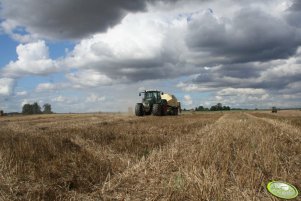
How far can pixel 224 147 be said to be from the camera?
26.1 ft

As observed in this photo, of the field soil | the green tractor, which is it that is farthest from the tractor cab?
the field soil

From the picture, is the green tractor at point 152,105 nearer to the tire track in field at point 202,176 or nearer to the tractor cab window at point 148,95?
the tractor cab window at point 148,95

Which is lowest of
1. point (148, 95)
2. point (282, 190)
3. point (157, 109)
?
point (282, 190)

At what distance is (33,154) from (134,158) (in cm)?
208

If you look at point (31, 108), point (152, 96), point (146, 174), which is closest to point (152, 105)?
point (152, 96)

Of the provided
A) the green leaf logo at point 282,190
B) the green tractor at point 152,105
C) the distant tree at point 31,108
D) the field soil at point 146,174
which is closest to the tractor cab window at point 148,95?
the green tractor at point 152,105

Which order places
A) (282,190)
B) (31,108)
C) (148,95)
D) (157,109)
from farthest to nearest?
(31,108)
(148,95)
(157,109)
(282,190)

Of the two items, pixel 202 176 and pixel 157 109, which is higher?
pixel 157 109

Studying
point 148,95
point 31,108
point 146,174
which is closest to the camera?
point 146,174

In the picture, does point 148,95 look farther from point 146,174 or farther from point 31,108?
point 31,108

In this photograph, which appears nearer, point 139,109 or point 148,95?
point 139,109

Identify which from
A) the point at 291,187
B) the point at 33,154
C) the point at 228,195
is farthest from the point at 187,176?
the point at 33,154

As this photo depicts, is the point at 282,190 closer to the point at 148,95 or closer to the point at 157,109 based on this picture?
the point at 157,109

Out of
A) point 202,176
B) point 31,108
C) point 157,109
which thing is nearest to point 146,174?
point 202,176
